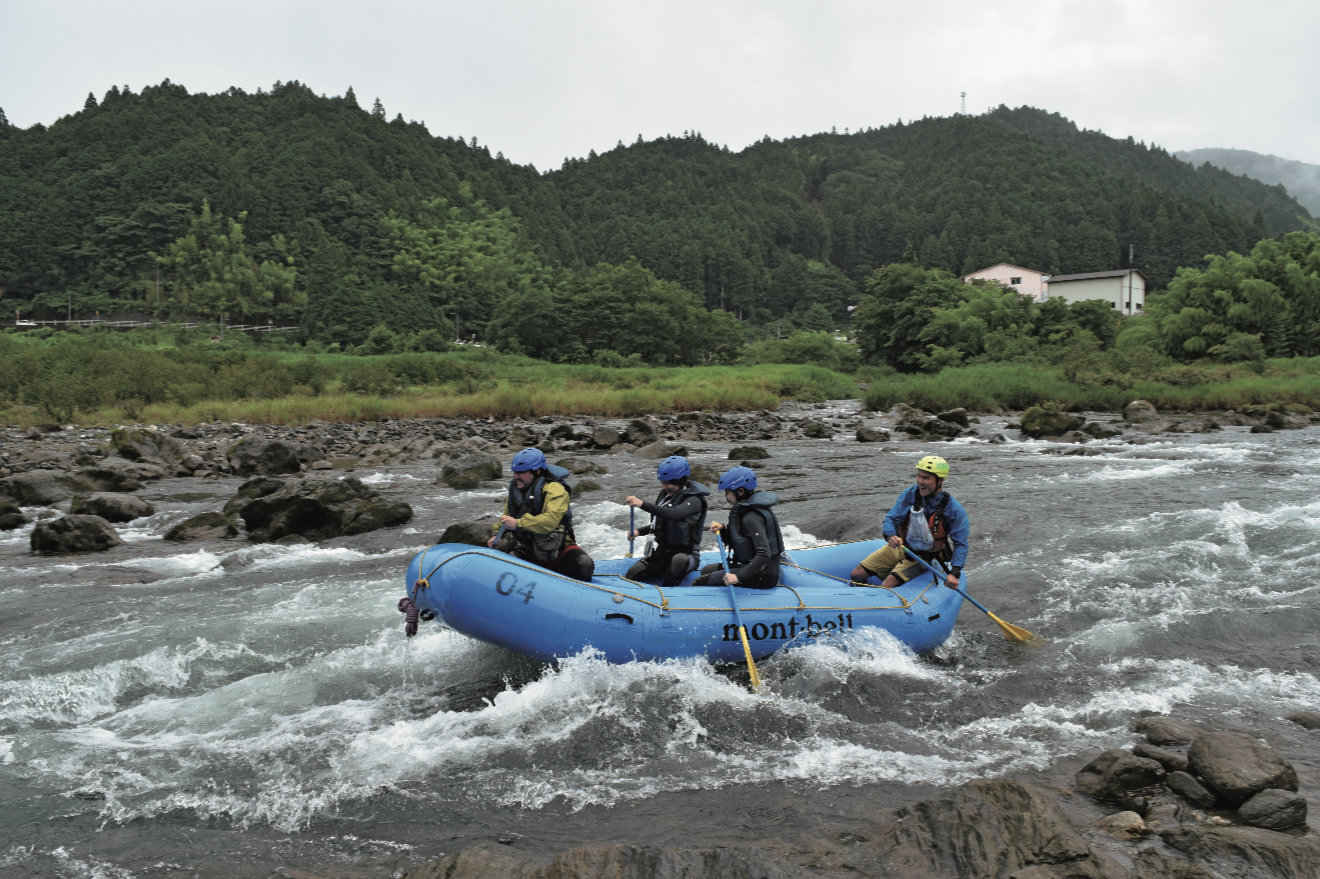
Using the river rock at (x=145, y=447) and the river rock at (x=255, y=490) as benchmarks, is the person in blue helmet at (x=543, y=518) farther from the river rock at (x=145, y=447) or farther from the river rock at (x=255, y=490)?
the river rock at (x=145, y=447)

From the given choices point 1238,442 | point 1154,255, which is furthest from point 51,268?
point 1154,255

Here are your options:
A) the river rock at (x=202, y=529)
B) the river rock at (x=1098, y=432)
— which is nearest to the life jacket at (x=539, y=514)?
the river rock at (x=202, y=529)

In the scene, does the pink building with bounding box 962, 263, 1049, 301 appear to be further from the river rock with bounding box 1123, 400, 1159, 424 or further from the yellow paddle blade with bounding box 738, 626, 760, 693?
the yellow paddle blade with bounding box 738, 626, 760, 693

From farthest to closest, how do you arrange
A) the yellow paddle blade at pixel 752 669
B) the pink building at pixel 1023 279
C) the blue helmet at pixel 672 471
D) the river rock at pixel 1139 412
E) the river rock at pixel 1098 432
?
the pink building at pixel 1023 279
the river rock at pixel 1139 412
the river rock at pixel 1098 432
the blue helmet at pixel 672 471
the yellow paddle blade at pixel 752 669

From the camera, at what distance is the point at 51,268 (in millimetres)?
87438

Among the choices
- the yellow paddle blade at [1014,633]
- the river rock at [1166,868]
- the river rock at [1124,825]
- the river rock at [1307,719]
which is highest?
the river rock at [1166,868]

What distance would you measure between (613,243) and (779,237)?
112ft

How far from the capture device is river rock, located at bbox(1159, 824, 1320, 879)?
394cm

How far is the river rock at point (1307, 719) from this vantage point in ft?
19.1

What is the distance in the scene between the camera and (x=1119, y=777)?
193 inches

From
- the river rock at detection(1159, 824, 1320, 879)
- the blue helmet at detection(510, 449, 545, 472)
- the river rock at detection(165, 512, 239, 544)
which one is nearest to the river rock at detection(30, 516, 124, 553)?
the river rock at detection(165, 512, 239, 544)

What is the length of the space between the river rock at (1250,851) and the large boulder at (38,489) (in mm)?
16182

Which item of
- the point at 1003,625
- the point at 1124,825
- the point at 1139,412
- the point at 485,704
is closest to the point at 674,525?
the point at 485,704

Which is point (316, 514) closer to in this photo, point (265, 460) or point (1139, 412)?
point (265, 460)
